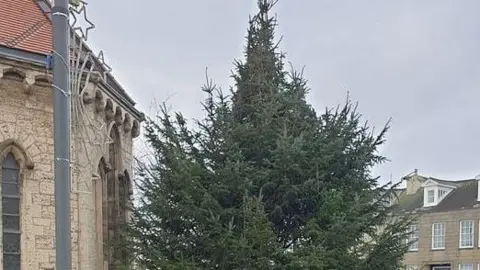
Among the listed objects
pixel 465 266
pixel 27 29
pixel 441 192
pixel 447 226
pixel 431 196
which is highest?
pixel 441 192

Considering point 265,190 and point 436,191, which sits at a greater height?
point 436,191

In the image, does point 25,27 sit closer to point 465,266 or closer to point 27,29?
point 27,29

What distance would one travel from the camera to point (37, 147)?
10.4 metres

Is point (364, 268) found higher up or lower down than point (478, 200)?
lower down

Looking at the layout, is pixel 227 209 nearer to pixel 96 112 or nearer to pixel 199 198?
pixel 199 198

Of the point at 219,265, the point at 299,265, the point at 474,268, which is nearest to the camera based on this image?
the point at 299,265

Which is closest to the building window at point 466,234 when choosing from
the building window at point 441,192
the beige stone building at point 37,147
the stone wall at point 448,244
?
the stone wall at point 448,244

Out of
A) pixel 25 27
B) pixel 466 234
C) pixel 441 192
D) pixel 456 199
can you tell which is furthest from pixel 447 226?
pixel 25 27

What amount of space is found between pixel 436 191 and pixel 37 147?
35.1m

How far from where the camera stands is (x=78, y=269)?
10.9 meters

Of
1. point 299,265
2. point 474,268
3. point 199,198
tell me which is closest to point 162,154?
point 199,198

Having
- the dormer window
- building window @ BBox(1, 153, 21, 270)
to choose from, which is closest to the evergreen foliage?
building window @ BBox(1, 153, 21, 270)

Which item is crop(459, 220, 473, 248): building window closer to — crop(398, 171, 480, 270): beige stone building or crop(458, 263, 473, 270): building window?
crop(398, 171, 480, 270): beige stone building

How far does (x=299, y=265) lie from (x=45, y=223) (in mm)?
3877
